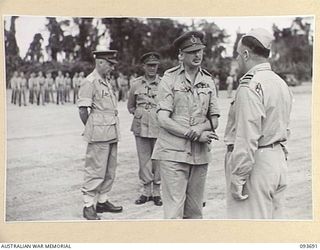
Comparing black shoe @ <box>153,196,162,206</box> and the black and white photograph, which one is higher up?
the black and white photograph

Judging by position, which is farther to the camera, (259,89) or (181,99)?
(181,99)

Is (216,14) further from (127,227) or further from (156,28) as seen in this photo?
(127,227)

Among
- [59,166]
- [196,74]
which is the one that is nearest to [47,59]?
[59,166]

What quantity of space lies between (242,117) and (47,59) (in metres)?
0.62

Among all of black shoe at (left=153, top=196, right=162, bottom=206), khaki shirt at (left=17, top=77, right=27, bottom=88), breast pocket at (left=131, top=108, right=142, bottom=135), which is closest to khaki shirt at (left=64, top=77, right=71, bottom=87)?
khaki shirt at (left=17, top=77, right=27, bottom=88)

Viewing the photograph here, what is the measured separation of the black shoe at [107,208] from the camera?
1.66 metres

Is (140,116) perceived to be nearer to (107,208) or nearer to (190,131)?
(190,131)

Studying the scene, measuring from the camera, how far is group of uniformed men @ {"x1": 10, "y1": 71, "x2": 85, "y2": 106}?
63.5 inches

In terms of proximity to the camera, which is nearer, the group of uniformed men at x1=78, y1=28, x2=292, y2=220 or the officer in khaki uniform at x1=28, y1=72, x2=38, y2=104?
the group of uniformed men at x1=78, y1=28, x2=292, y2=220

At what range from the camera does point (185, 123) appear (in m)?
1.58

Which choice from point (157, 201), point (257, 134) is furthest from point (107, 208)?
point (257, 134)

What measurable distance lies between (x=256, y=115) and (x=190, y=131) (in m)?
0.22

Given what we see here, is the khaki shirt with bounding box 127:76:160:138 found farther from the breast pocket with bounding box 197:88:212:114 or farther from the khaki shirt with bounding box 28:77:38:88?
the khaki shirt with bounding box 28:77:38:88

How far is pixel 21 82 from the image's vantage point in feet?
5.29
